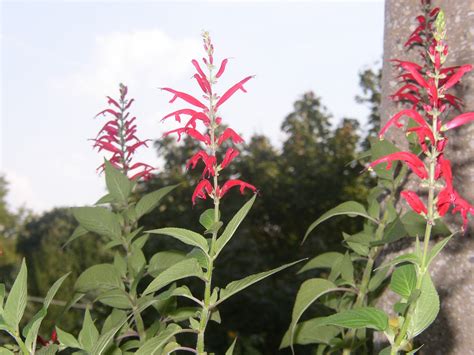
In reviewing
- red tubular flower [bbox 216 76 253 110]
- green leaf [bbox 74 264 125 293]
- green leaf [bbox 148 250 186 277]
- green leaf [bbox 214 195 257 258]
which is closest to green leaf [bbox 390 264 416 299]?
green leaf [bbox 214 195 257 258]

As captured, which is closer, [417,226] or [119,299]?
[417,226]

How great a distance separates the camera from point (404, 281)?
3.79 ft

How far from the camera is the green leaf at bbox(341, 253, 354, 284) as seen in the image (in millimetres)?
1805

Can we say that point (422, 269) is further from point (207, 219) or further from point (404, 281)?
point (207, 219)

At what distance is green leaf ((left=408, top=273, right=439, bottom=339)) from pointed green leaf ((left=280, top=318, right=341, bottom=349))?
681 mm

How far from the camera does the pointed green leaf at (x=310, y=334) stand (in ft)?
5.94

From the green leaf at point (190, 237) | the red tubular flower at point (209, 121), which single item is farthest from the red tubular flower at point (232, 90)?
the green leaf at point (190, 237)

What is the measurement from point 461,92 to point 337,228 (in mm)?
6382

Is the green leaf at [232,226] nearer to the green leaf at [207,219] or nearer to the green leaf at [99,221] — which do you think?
the green leaf at [207,219]

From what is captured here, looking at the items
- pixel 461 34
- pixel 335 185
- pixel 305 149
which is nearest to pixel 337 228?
pixel 335 185

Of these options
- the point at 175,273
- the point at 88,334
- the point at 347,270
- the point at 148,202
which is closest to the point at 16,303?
the point at 88,334

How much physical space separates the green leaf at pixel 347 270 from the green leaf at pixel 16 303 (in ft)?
3.03

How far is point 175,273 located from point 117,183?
627 millimetres

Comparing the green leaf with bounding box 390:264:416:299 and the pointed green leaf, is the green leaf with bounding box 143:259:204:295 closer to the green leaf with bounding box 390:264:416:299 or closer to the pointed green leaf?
the green leaf with bounding box 390:264:416:299
